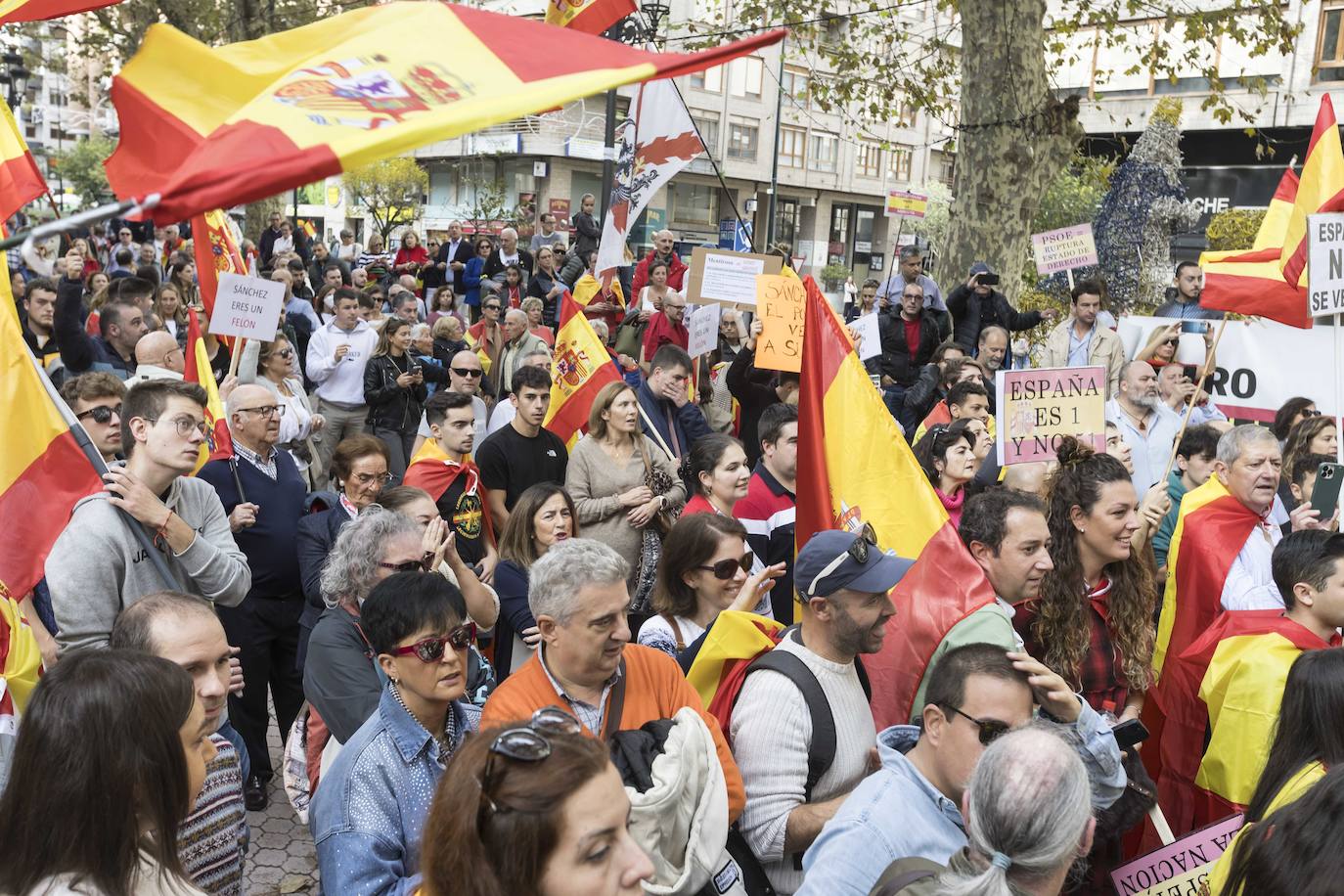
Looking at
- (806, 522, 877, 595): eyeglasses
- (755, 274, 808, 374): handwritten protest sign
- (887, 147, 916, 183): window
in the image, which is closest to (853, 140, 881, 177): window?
(887, 147, 916, 183): window

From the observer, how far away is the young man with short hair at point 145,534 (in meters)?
3.78

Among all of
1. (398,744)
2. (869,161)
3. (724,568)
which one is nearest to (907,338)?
(724,568)

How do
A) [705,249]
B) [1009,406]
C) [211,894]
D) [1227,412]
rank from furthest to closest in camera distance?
[705,249]
[1227,412]
[1009,406]
[211,894]

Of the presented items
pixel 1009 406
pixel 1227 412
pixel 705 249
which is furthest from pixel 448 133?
pixel 1227 412

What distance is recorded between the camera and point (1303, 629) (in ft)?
12.4

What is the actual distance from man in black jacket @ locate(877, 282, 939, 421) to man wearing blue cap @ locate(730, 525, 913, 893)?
23.3ft

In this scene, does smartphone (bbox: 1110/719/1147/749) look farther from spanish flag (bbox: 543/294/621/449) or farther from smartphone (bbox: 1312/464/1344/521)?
spanish flag (bbox: 543/294/621/449)

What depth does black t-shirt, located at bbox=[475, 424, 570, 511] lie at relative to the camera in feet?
20.5

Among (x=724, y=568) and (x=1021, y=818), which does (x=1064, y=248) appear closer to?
(x=724, y=568)

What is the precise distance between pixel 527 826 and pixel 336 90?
54.5 inches

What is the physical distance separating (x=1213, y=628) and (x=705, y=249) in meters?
5.68

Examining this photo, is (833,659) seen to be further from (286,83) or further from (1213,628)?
(286,83)

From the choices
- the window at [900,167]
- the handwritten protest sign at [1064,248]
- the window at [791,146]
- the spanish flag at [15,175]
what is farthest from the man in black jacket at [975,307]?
the window at [900,167]

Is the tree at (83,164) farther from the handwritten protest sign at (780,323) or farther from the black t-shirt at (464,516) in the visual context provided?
the black t-shirt at (464,516)
